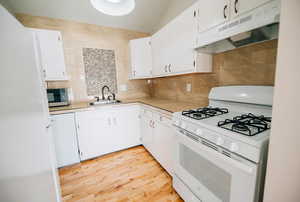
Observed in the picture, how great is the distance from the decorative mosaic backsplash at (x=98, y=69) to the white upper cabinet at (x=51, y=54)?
0.47m

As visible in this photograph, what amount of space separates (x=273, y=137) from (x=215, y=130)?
33 cm

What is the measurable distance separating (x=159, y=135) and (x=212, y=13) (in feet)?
5.07

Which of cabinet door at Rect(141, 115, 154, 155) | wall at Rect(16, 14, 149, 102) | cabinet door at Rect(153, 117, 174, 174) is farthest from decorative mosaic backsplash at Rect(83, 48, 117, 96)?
cabinet door at Rect(153, 117, 174, 174)

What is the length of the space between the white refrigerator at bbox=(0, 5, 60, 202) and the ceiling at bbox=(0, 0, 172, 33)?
188 centimetres

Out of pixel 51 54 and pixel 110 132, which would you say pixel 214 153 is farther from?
pixel 51 54

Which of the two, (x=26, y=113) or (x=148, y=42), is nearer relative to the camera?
(x=26, y=113)

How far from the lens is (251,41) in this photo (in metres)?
1.17

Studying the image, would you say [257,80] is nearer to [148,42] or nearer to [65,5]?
[148,42]

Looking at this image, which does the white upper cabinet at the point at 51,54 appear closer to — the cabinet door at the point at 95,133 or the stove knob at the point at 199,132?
the cabinet door at the point at 95,133

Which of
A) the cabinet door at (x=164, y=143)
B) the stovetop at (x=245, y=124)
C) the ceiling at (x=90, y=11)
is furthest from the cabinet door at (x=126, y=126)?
the ceiling at (x=90, y=11)

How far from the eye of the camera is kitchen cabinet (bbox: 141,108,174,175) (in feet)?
5.08

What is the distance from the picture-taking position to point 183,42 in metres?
1.57

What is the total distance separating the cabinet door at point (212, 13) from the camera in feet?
3.59

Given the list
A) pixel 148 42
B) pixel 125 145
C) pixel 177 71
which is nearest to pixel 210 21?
pixel 177 71
